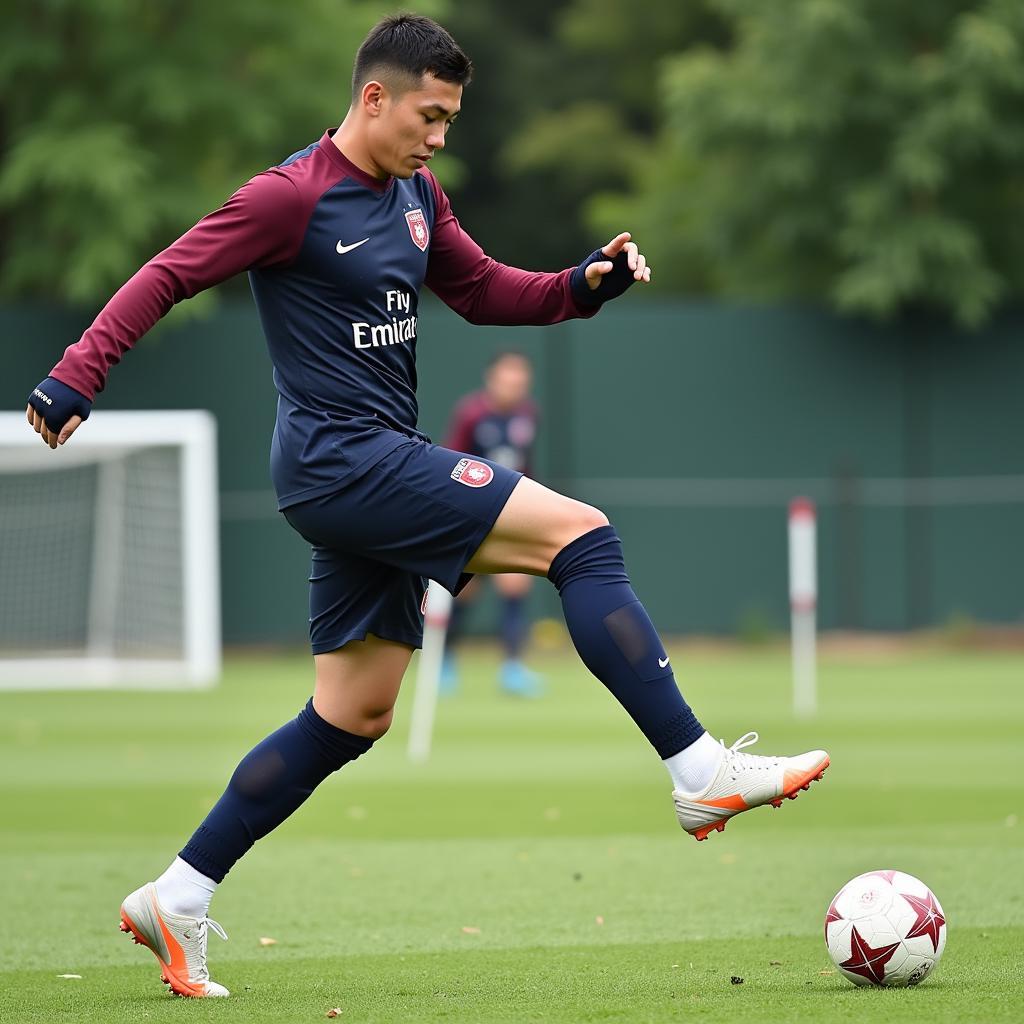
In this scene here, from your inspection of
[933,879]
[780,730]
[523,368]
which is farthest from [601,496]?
[933,879]

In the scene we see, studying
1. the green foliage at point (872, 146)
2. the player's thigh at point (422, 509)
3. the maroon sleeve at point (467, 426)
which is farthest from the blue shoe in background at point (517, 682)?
the player's thigh at point (422, 509)

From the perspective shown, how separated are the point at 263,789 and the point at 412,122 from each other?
183 centimetres

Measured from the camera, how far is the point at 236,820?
17.4 feet

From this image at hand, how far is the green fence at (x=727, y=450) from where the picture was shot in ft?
66.4

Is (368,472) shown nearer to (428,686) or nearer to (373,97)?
(373,97)

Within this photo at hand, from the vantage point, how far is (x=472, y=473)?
16.2 feet

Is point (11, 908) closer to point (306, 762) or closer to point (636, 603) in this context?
point (306, 762)

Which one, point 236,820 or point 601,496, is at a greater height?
point 601,496

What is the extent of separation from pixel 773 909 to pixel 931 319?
15205 mm

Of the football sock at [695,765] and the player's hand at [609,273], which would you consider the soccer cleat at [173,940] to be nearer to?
the football sock at [695,765]

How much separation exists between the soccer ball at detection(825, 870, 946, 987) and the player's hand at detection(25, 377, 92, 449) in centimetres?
230

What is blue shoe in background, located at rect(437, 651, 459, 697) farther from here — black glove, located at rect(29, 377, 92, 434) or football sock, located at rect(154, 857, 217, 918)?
black glove, located at rect(29, 377, 92, 434)

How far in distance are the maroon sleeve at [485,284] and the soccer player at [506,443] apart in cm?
877

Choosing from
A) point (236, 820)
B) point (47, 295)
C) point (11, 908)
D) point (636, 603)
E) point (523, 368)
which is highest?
point (47, 295)
